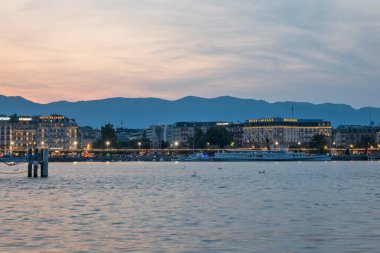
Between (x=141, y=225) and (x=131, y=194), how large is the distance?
23.6 meters

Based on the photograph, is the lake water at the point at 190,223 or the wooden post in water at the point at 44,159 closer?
the lake water at the point at 190,223

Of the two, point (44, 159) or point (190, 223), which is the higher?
point (44, 159)

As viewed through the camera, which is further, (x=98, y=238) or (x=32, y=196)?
(x=32, y=196)

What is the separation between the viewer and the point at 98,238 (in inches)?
1195

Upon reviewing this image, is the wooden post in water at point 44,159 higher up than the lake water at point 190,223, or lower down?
higher up

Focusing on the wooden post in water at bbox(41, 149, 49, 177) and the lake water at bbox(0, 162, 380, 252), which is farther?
the wooden post in water at bbox(41, 149, 49, 177)

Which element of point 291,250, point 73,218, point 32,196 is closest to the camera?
point 291,250

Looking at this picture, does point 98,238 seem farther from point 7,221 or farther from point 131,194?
point 131,194

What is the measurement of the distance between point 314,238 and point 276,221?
5960 millimetres

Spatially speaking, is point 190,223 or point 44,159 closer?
point 190,223

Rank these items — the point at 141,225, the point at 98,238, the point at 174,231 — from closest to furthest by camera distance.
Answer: the point at 98,238 → the point at 174,231 → the point at 141,225

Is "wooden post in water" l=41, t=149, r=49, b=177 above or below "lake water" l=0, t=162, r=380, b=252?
above

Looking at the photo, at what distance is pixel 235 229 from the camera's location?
33250mm

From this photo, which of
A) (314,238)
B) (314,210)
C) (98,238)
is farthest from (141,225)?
(314,210)
